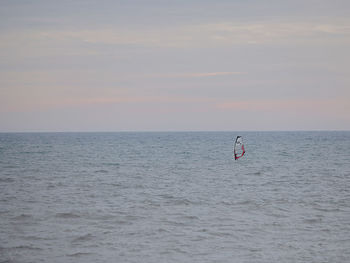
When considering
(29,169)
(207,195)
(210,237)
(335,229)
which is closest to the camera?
(210,237)

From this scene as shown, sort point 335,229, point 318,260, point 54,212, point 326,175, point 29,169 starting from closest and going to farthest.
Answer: point 318,260 < point 335,229 < point 54,212 < point 326,175 < point 29,169

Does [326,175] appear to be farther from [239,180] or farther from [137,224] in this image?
[137,224]

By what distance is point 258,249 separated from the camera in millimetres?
11820

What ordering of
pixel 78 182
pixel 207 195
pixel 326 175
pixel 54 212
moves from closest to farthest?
pixel 54 212
pixel 207 195
pixel 78 182
pixel 326 175

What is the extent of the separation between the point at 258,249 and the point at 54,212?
8914mm

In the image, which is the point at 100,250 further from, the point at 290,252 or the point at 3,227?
the point at 290,252

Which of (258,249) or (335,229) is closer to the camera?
(258,249)

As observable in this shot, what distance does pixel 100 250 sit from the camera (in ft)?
38.4

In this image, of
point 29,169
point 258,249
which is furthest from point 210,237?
point 29,169

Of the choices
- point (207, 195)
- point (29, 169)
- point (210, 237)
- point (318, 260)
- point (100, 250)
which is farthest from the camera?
point (29, 169)

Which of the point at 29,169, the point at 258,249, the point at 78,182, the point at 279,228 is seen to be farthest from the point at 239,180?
the point at 29,169

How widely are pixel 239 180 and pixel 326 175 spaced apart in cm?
724

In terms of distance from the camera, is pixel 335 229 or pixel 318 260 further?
pixel 335 229

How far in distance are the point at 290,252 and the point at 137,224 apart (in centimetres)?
564
